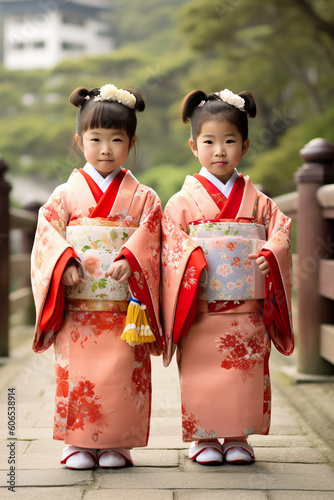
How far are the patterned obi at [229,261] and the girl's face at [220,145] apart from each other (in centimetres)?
25

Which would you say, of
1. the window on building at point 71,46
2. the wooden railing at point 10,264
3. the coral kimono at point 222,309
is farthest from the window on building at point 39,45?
the coral kimono at point 222,309

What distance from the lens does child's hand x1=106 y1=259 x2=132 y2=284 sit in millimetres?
2637

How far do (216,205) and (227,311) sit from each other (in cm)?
44

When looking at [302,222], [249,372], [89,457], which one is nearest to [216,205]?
[249,372]

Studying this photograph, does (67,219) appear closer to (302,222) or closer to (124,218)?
(124,218)

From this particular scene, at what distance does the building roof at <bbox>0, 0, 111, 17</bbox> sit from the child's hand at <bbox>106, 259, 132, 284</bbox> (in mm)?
42100

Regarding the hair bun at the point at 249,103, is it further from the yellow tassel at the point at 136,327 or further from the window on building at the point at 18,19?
the window on building at the point at 18,19

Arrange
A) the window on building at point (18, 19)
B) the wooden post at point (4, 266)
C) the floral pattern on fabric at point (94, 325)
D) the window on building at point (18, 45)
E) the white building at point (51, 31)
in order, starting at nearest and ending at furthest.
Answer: the floral pattern on fabric at point (94, 325) → the wooden post at point (4, 266) → the white building at point (51, 31) → the window on building at point (18, 19) → the window on building at point (18, 45)

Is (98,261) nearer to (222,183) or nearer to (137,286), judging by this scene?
(137,286)

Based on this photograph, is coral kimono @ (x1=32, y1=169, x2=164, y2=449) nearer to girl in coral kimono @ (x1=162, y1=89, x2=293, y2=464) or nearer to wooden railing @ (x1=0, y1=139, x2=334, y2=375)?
girl in coral kimono @ (x1=162, y1=89, x2=293, y2=464)

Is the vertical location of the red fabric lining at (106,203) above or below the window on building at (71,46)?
below

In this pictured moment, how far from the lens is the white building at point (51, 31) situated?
139 feet

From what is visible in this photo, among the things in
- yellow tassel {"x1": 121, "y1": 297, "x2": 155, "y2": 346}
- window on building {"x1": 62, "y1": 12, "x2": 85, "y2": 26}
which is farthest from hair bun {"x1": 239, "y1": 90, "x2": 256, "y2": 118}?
window on building {"x1": 62, "y1": 12, "x2": 85, "y2": 26}

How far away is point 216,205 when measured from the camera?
2789 mm
